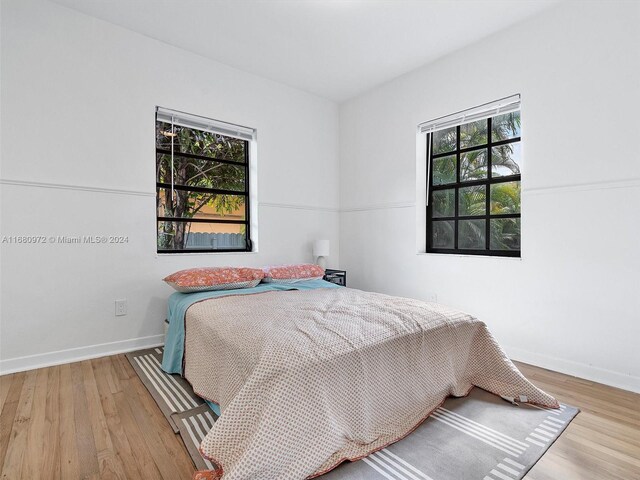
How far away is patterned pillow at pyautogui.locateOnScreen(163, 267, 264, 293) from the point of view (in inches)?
98.3

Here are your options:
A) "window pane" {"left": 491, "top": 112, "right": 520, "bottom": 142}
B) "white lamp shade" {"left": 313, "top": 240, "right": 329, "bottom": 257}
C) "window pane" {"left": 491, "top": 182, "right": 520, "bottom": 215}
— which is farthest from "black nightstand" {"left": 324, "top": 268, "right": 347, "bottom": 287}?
"window pane" {"left": 491, "top": 112, "right": 520, "bottom": 142}

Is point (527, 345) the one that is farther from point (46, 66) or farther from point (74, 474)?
point (46, 66)

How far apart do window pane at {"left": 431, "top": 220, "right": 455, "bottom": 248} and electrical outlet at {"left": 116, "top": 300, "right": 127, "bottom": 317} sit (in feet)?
9.43

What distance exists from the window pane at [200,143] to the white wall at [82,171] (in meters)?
0.21

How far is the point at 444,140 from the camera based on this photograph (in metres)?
3.30

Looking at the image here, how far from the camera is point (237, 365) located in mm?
1449

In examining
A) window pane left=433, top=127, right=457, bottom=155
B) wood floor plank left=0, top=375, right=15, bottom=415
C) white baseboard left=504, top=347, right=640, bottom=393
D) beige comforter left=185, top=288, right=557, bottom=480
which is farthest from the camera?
window pane left=433, top=127, right=457, bottom=155

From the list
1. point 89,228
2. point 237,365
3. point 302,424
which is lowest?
point 302,424

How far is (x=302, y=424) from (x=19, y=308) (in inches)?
91.2

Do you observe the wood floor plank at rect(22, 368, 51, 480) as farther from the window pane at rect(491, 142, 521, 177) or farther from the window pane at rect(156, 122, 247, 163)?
the window pane at rect(491, 142, 521, 177)

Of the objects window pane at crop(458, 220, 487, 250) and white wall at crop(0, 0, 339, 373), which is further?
window pane at crop(458, 220, 487, 250)

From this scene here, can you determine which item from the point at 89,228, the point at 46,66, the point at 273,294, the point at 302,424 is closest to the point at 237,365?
the point at 302,424

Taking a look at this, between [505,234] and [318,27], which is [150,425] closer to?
[505,234]

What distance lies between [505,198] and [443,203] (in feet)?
1.95
